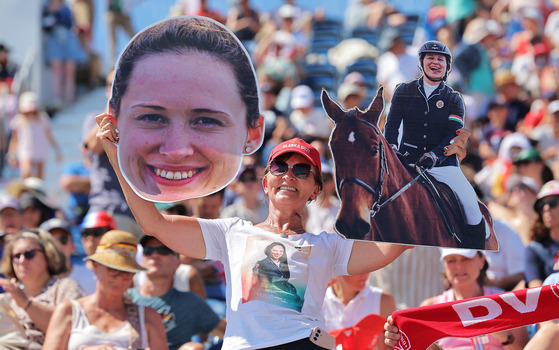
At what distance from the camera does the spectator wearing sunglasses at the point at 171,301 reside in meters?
5.45

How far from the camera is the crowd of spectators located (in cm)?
579

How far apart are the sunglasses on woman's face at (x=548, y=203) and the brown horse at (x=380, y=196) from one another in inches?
84.6

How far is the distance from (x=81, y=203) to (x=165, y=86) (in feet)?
14.6

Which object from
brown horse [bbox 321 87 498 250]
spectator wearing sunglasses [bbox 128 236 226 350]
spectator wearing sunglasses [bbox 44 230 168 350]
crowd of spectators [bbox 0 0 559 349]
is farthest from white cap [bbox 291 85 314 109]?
brown horse [bbox 321 87 498 250]

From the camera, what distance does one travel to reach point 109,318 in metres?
4.90

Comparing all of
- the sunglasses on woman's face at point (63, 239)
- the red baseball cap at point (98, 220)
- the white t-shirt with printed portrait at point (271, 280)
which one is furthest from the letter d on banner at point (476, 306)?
the sunglasses on woman's face at point (63, 239)

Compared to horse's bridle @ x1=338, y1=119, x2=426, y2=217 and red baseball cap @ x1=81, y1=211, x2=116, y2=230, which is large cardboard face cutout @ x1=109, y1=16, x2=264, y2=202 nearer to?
horse's bridle @ x1=338, y1=119, x2=426, y2=217

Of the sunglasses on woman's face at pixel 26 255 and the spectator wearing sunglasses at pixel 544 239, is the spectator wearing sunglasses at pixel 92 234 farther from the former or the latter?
the spectator wearing sunglasses at pixel 544 239

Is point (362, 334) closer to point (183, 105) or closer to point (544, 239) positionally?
point (183, 105)

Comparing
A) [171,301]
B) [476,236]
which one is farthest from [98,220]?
[476,236]

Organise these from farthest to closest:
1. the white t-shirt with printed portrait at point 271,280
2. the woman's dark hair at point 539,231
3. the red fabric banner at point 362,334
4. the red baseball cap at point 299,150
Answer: the woman's dark hair at point 539,231, the red fabric banner at point 362,334, the red baseball cap at point 299,150, the white t-shirt with printed portrait at point 271,280

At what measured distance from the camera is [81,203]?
838cm

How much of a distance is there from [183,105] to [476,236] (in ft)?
4.87

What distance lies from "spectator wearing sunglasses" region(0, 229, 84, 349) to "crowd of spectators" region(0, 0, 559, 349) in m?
0.01
